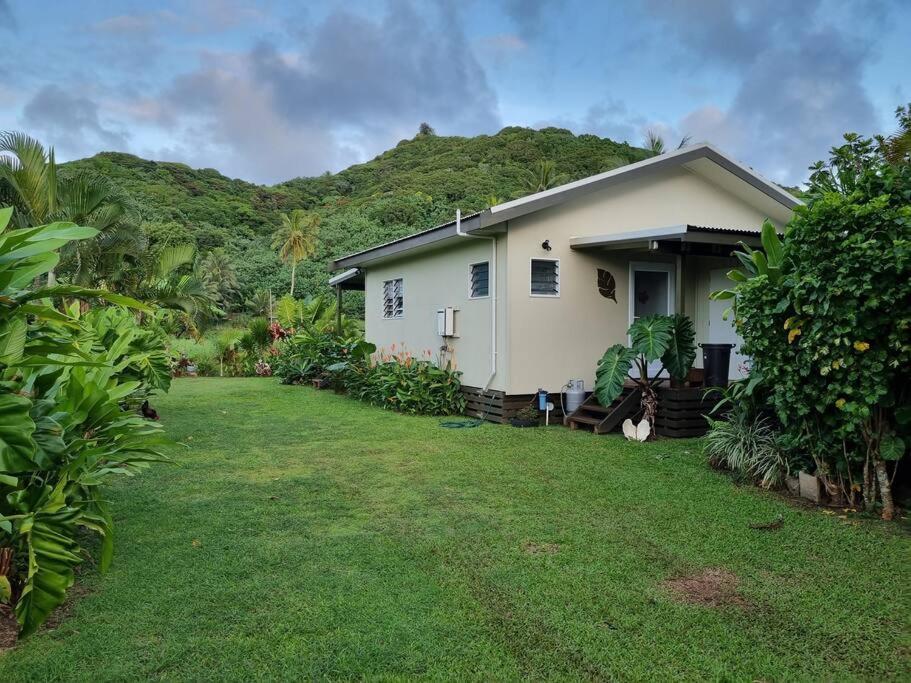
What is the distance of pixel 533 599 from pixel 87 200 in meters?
8.34

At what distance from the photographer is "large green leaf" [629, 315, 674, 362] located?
25.2 ft

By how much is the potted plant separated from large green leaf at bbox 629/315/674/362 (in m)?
1.92

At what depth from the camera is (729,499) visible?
527 cm

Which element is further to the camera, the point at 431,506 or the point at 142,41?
the point at 142,41

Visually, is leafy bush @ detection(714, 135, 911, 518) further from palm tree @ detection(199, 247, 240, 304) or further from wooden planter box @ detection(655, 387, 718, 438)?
palm tree @ detection(199, 247, 240, 304)

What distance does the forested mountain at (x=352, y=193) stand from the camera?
34938 millimetres

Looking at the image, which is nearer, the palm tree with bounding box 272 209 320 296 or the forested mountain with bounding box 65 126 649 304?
the forested mountain with bounding box 65 126 649 304

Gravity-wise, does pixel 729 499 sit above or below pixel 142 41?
below

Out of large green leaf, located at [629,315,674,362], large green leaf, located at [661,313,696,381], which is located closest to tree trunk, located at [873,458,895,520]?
large green leaf, located at [629,315,674,362]

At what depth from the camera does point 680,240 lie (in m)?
7.95

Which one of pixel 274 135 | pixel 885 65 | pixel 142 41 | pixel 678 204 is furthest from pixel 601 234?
pixel 274 135

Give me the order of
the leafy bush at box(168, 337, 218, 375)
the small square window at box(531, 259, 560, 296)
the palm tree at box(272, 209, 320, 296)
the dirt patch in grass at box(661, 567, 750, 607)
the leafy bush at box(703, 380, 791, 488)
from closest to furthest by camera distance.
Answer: the dirt patch in grass at box(661, 567, 750, 607) → the leafy bush at box(703, 380, 791, 488) → the small square window at box(531, 259, 560, 296) → the leafy bush at box(168, 337, 218, 375) → the palm tree at box(272, 209, 320, 296)

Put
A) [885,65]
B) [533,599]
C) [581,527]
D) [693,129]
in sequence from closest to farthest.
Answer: [533,599] → [581,527] → [885,65] → [693,129]

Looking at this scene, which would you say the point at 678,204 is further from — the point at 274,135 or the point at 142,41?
the point at 274,135
